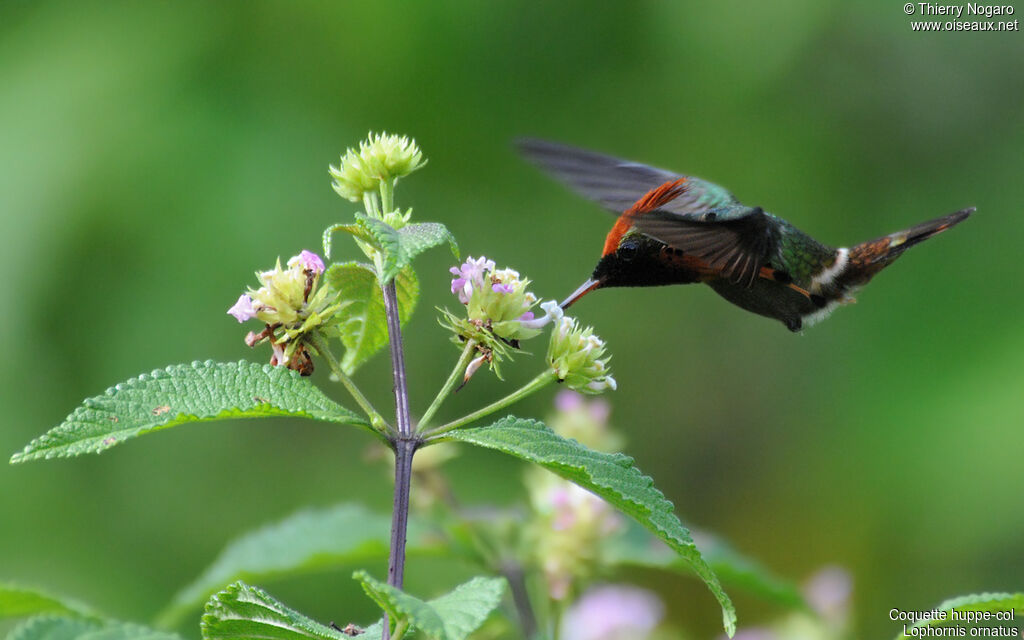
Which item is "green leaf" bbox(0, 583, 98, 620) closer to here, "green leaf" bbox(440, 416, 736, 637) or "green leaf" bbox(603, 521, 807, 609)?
"green leaf" bbox(440, 416, 736, 637)

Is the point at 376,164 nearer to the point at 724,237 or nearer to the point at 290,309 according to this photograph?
the point at 290,309

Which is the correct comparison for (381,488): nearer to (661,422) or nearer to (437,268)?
(437,268)

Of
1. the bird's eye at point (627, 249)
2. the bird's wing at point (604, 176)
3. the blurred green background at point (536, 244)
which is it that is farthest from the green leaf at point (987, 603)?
the blurred green background at point (536, 244)

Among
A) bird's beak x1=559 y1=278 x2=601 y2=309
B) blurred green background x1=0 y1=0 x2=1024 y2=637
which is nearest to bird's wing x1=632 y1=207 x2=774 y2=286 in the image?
bird's beak x1=559 y1=278 x2=601 y2=309

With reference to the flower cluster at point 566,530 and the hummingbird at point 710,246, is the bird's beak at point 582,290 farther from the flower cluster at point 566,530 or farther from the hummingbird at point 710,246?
the flower cluster at point 566,530

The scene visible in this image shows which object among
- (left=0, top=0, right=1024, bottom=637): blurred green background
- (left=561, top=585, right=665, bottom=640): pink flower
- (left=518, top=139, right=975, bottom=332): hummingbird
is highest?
(left=0, top=0, right=1024, bottom=637): blurred green background

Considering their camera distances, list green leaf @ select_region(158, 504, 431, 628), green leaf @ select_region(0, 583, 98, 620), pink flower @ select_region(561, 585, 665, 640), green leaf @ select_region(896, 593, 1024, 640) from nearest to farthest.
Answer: green leaf @ select_region(896, 593, 1024, 640), green leaf @ select_region(0, 583, 98, 620), green leaf @ select_region(158, 504, 431, 628), pink flower @ select_region(561, 585, 665, 640)
